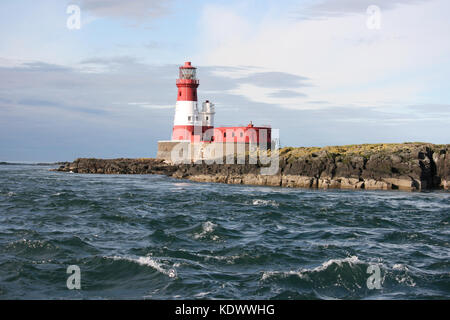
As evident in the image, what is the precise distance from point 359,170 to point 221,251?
27285 mm

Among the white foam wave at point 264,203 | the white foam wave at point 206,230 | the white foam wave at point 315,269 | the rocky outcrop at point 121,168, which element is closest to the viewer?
the white foam wave at point 315,269

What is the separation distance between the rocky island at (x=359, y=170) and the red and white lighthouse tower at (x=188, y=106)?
15054 mm

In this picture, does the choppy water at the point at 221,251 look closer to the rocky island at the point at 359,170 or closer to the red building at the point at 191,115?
the rocky island at the point at 359,170

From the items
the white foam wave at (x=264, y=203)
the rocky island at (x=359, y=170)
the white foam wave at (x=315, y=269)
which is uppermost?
the rocky island at (x=359, y=170)

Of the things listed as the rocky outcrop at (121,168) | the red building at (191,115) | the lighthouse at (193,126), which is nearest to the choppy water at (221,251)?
the lighthouse at (193,126)

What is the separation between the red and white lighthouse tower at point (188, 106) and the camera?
192 ft

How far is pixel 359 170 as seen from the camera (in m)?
37.6

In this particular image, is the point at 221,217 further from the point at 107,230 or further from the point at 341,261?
the point at 341,261

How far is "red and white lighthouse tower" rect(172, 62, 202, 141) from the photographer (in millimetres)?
58406

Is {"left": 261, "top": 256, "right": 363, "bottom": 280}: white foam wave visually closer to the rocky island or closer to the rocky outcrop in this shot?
the rocky island

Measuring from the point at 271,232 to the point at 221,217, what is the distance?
148 inches

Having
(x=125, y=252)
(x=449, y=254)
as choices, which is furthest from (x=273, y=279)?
(x=449, y=254)

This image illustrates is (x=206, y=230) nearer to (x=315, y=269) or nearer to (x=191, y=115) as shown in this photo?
(x=315, y=269)

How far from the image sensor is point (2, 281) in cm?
966
